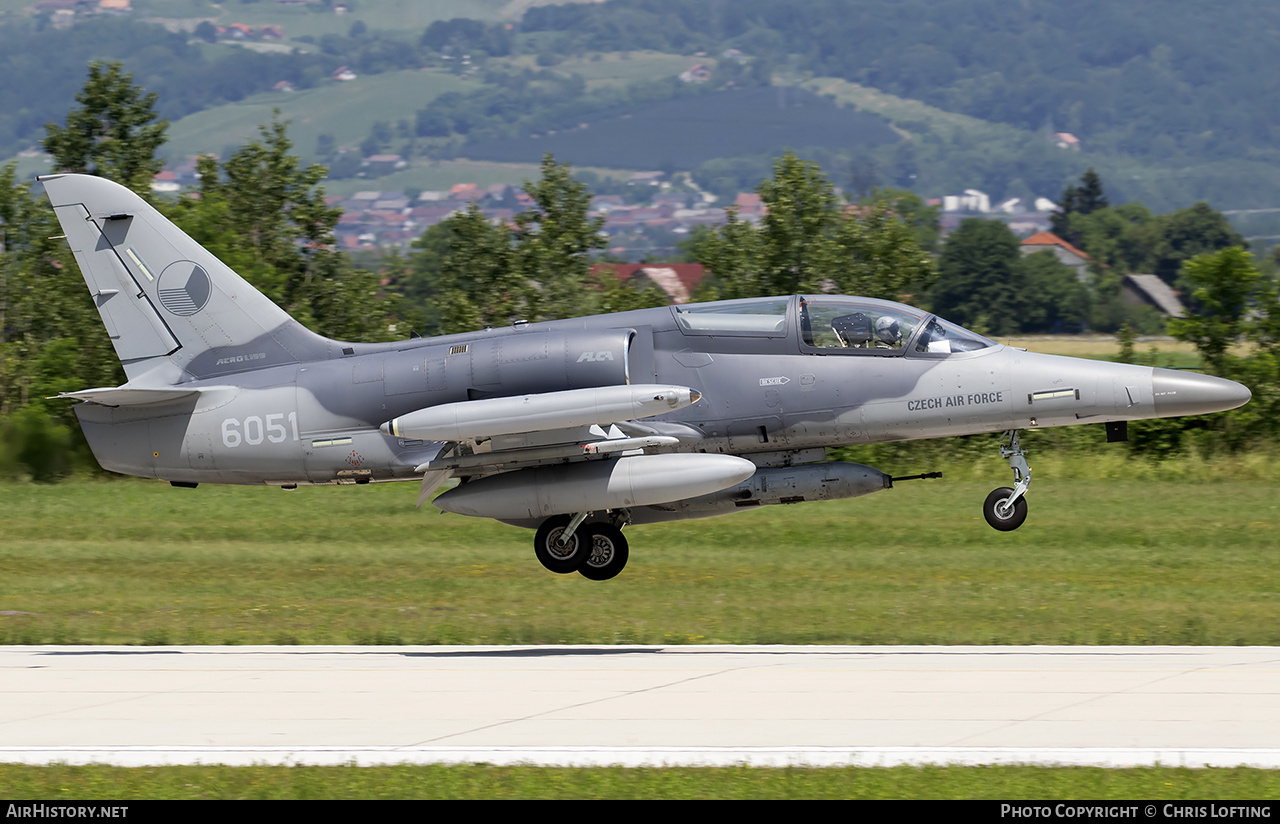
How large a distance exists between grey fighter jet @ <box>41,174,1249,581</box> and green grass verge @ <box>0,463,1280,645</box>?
67.5 inches

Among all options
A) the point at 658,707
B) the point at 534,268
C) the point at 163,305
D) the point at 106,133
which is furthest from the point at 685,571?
the point at 106,133

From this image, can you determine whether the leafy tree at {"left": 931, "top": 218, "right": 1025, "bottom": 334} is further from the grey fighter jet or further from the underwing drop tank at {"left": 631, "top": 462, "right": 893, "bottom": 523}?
the grey fighter jet

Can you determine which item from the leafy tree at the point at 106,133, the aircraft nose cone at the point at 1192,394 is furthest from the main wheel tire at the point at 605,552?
the leafy tree at the point at 106,133

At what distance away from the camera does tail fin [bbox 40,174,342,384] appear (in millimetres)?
17781

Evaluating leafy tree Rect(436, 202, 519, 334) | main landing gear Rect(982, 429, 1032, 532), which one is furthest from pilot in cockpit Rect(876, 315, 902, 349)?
leafy tree Rect(436, 202, 519, 334)

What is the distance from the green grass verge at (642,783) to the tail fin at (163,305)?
838 centimetres

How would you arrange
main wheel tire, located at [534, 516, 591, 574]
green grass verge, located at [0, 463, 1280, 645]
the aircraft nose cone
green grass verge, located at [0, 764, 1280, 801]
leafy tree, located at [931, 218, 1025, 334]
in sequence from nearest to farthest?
1. green grass verge, located at [0, 764, 1280, 801]
2. the aircraft nose cone
3. main wheel tire, located at [534, 516, 591, 574]
4. green grass verge, located at [0, 463, 1280, 645]
5. leafy tree, located at [931, 218, 1025, 334]

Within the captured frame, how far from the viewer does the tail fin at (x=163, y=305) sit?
1778 centimetres

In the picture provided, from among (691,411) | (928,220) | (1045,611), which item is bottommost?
(1045,611)

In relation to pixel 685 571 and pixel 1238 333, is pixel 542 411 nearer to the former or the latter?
pixel 685 571
